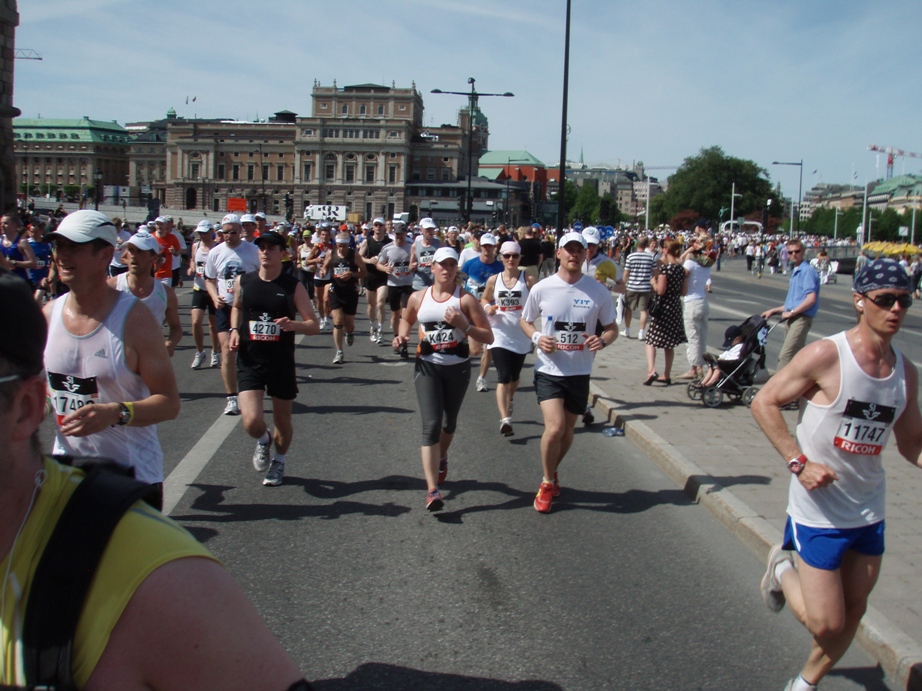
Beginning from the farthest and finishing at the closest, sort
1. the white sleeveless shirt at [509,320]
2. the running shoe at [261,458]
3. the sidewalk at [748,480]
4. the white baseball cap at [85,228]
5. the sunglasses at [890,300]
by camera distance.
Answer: the white sleeveless shirt at [509,320]
the running shoe at [261,458]
the sidewalk at [748,480]
the white baseball cap at [85,228]
the sunglasses at [890,300]

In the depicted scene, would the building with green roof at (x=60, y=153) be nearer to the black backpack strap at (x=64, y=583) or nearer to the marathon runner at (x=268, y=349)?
the marathon runner at (x=268, y=349)

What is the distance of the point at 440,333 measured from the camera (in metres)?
6.18

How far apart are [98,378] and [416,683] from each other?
75.0 inches

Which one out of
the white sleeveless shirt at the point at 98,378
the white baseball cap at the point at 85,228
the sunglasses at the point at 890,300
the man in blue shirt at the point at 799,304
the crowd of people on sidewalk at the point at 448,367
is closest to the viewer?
the crowd of people on sidewalk at the point at 448,367

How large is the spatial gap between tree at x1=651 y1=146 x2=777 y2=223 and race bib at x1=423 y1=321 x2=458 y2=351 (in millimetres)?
130417

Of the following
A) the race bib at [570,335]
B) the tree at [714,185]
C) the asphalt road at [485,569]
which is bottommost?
the asphalt road at [485,569]

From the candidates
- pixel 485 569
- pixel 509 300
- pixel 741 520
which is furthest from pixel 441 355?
pixel 509 300

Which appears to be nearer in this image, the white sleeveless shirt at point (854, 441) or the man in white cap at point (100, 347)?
the white sleeveless shirt at point (854, 441)

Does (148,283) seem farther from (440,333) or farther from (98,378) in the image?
(98,378)

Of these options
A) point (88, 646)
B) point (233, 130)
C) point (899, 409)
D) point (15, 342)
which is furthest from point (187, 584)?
point (233, 130)

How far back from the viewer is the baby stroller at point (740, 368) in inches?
385

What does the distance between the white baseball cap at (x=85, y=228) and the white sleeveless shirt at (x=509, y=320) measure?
535cm

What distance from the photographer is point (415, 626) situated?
164 inches

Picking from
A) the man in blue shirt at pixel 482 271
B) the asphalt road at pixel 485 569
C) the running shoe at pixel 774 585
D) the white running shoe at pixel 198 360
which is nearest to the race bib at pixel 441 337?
the asphalt road at pixel 485 569
